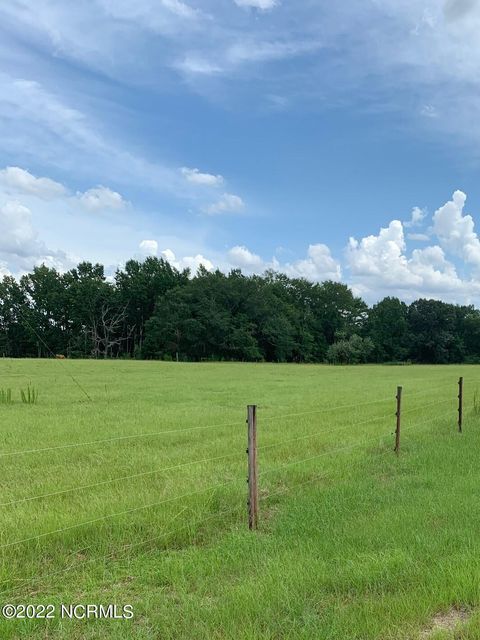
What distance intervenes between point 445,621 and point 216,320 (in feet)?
283

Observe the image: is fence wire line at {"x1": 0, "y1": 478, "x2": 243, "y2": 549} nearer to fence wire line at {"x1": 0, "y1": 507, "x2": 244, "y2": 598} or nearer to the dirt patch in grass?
fence wire line at {"x1": 0, "y1": 507, "x2": 244, "y2": 598}

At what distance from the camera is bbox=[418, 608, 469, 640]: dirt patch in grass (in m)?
3.62

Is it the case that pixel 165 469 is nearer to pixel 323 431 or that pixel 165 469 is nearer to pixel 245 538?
pixel 245 538

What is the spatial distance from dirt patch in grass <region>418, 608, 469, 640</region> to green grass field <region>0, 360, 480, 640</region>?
0.05 ft

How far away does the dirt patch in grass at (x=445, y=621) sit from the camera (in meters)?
3.62

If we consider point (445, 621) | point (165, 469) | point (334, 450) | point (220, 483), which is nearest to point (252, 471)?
point (165, 469)

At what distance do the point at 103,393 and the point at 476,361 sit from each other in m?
97.2

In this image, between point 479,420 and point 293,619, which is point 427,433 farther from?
point 293,619

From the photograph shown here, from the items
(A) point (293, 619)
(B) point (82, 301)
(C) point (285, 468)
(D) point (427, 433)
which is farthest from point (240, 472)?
(B) point (82, 301)

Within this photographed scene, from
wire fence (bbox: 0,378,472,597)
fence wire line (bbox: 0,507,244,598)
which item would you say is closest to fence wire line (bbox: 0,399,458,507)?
wire fence (bbox: 0,378,472,597)

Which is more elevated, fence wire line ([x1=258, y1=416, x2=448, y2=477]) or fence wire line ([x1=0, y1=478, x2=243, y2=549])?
fence wire line ([x1=0, y1=478, x2=243, y2=549])

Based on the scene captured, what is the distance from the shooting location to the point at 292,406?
19750 millimetres

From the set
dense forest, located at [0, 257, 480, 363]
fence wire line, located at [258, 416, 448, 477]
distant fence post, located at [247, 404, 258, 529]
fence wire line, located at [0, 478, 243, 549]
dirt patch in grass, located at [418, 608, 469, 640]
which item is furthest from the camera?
dense forest, located at [0, 257, 480, 363]

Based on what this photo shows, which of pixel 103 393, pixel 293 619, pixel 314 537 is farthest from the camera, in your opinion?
pixel 103 393
